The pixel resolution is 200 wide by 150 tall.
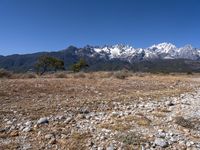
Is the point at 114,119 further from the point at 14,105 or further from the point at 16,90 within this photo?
the point at 16,90

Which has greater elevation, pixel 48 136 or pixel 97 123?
pixel 97 123

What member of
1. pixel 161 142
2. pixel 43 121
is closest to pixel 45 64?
pixel 43 121

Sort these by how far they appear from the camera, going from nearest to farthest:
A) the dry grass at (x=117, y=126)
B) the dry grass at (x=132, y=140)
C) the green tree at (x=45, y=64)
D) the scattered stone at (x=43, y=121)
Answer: the dry grass at (x=132, y=140) < the dry grass at (x=117, y=126) < the scattered stone at (x=43, y=121) < the green tree at (x=45, y=64)

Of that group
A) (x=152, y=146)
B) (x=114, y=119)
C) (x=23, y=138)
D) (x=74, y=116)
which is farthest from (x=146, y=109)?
(x=23, y=138)

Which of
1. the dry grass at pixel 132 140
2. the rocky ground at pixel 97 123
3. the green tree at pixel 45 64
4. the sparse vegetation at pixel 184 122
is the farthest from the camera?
the green tree at pixel 45 64

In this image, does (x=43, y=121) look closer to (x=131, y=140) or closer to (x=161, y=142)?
(x=131, y=140)

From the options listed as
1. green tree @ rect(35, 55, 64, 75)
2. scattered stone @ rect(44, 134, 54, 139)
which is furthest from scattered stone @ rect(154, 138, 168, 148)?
green tree @ rect(35, 55, 64, 75)

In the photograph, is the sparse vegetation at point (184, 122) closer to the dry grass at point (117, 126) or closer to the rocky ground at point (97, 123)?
the rocky ground at point (97, 123)

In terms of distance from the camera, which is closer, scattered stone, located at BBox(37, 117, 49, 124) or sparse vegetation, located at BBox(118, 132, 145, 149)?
sparse vegetation, located at BBox(118, 132, 145, 149)

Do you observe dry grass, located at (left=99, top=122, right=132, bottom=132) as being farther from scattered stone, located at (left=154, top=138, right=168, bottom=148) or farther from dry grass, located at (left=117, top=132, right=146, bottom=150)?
scattered stone, located at (left=154, top=138, right=168, bottom=148)

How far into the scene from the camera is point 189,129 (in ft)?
34.3

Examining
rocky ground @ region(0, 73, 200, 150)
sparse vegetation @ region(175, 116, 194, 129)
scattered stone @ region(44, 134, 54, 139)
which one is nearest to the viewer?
rocky ground @ region(0, 73, 200, 150)

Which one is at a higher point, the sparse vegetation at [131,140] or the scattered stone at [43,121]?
the scattered stone at [43,121]

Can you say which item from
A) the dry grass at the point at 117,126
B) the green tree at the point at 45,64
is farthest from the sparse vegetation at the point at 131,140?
the green tree at the point at 45,64
